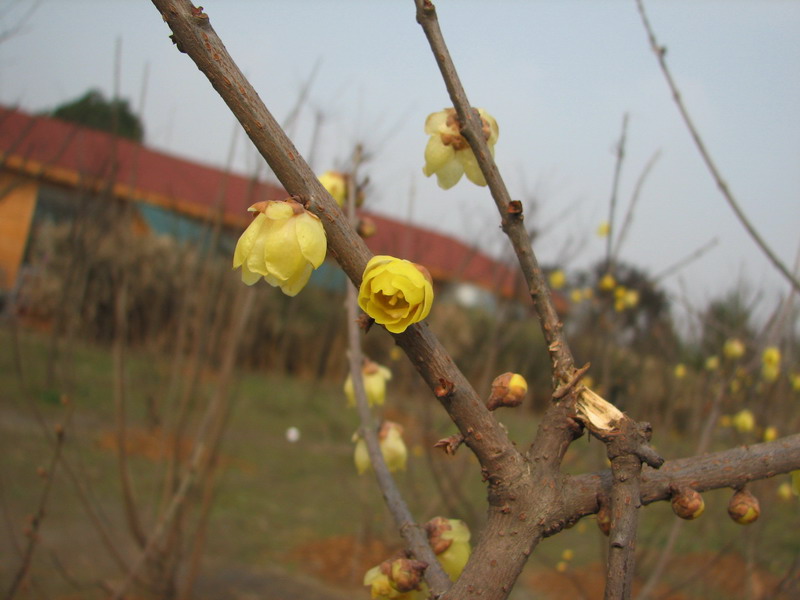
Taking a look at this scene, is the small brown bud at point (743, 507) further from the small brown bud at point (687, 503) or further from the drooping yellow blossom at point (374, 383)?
the drooping yellow blossom at point (374, 383)

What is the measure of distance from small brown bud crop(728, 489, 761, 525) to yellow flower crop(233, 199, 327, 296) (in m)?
0.62

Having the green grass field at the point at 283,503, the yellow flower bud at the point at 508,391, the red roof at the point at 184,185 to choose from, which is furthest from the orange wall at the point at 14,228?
the yellow flower bud at the point at 508,391

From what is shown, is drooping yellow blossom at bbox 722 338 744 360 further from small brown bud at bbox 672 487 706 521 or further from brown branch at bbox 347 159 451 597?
small brown bud at bbox 672 487 706 521

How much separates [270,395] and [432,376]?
9.56 meters

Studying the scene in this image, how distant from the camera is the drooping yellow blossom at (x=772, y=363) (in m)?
3.03

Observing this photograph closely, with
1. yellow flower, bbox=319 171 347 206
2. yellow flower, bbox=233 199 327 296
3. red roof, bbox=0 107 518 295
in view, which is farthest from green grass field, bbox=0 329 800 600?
yellow flower, bbox=233 199 327 296

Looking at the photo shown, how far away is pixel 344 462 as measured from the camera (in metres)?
7.36

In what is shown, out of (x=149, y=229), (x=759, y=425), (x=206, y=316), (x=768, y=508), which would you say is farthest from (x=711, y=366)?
(x=149, y=229)

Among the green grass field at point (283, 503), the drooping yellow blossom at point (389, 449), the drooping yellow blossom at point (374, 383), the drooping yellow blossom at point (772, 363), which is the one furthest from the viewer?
the green grass field at point (283, 503)

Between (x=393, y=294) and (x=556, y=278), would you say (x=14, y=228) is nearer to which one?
(x=556, y=278)

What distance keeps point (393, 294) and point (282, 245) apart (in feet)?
0.49

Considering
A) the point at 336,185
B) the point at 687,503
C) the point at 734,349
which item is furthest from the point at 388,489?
the point at 734,349

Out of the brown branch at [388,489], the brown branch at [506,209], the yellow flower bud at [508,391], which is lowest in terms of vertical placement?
the brown branch at [388,489]

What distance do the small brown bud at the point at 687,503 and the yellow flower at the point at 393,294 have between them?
374 millimetres
